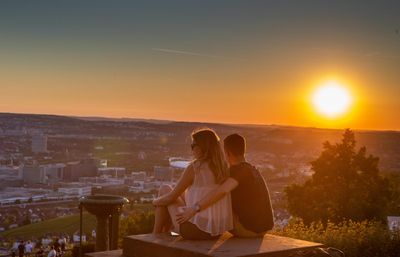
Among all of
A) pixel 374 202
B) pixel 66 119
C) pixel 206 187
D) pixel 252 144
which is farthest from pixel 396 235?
pixel 66 119

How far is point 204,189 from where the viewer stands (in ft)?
19.7

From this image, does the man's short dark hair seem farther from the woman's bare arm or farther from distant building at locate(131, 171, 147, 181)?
distant building at locate(131, 171, 147, 181)

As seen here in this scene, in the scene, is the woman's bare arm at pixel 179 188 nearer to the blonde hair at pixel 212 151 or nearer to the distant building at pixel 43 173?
the blonde hair at pixel 212 151

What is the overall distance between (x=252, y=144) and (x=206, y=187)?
139ft

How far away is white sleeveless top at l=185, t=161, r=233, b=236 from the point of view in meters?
6.00

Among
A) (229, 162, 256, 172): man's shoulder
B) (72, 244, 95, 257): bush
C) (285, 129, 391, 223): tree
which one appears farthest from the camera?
(285, 129, 391, 223): tree

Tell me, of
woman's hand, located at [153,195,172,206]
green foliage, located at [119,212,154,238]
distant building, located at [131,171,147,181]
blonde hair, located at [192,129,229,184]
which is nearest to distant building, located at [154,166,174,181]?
distant building, located at [131,171,147,181]

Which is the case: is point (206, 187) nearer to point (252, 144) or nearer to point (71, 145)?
point (252, 144)

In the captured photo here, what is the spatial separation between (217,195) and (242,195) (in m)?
0.37

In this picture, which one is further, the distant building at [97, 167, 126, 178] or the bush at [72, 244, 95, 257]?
the distant building at [97, 167, 126, 178]

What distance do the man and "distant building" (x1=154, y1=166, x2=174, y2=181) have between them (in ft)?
108

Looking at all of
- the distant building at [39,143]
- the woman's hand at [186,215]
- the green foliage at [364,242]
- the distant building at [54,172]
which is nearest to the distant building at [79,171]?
the distant building at [54,172]

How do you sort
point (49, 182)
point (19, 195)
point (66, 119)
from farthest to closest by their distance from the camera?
point (66, 119) → point (49, 182) → point (19, 195)

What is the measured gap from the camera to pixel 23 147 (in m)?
53.4
